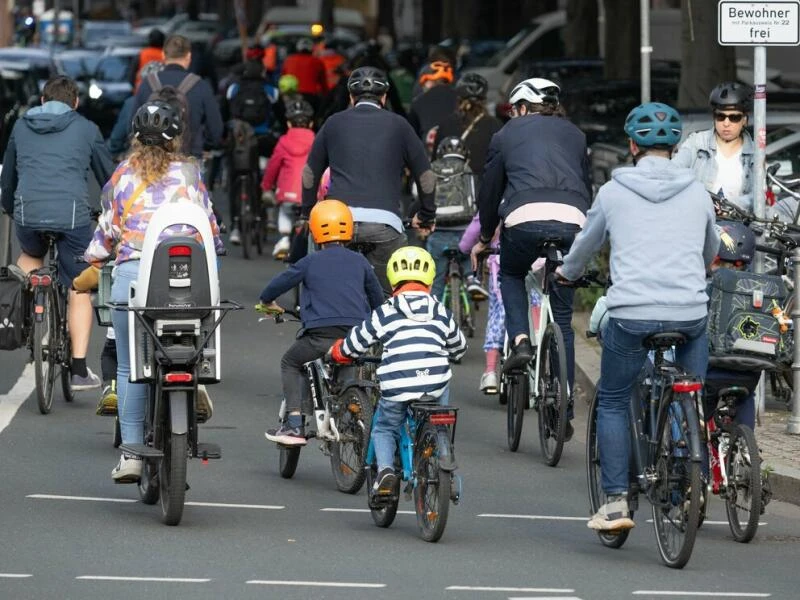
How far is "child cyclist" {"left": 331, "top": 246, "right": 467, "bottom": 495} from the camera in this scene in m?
9.37

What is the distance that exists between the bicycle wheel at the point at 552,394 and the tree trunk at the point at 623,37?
63.7 feet

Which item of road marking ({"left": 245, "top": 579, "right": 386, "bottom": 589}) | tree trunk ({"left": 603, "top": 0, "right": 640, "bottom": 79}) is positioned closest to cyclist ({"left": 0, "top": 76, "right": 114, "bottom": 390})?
road marking ({"left": 245, "top": 579, "right": 386, "bottom": 589})

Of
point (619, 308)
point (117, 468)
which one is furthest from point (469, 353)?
point (619, 308)

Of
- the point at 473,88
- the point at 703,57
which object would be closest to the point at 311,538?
the point at 473,88

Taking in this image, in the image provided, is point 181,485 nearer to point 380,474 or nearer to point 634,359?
point 380,474

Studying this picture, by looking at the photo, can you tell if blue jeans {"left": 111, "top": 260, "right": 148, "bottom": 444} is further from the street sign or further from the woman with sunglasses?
the street sign

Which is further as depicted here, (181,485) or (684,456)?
(181,485)

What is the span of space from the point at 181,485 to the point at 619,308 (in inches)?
77.8

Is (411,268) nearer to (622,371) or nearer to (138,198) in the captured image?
(622,371)

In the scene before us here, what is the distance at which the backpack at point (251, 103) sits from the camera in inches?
886

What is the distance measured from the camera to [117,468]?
394 inches

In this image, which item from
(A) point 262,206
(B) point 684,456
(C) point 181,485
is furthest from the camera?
(A) point 262,206

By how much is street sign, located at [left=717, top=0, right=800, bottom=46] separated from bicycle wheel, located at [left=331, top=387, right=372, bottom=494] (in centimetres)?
330

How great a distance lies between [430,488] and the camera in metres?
9.19
